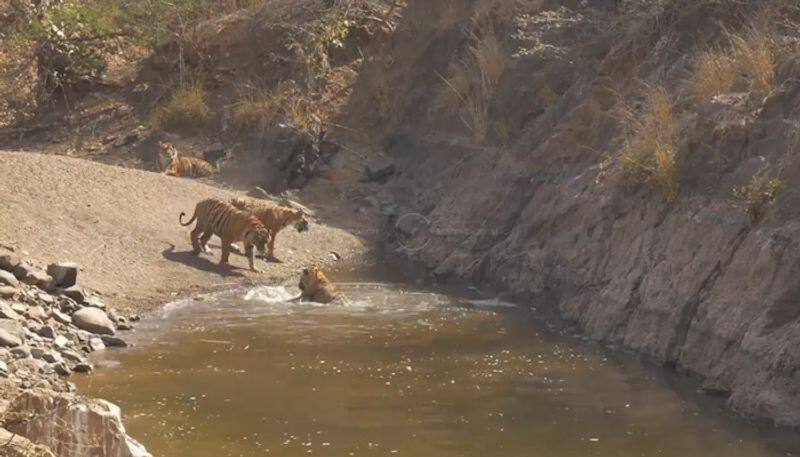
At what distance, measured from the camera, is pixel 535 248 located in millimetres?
14398

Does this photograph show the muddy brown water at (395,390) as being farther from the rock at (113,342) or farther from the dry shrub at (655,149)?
the dry shrub at (655,149)

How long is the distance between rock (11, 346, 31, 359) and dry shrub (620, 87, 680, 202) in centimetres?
594

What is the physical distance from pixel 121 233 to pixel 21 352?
5.38 metres

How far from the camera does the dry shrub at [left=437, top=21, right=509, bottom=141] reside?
60.1 feet

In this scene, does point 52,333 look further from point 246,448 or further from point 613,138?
point 613,138

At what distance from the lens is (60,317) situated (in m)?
11.6

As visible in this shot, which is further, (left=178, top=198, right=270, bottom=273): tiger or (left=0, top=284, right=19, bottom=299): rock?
(left=178, top=198, right=270, bottom=273): tiger

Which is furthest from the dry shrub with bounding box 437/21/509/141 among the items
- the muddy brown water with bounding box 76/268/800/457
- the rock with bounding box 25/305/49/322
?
the rock with bounding box 25/305/49/322

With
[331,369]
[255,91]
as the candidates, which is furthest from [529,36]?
[331,369]

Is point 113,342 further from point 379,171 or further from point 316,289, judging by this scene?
point 379,171

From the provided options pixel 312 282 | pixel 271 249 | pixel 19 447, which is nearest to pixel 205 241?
pixel 271 249

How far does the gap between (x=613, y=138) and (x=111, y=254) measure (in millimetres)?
5607

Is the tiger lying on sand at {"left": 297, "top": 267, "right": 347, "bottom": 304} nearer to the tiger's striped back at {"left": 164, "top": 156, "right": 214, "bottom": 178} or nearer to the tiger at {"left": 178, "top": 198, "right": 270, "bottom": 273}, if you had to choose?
the tiger at {"left": 178, "top": 198, "right": 270, "bottom": 273}

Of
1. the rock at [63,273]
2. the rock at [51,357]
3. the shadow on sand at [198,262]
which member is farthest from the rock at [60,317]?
the shadow on sand at [198,262]
